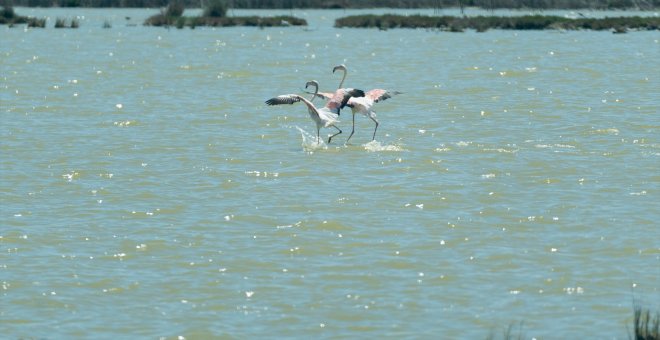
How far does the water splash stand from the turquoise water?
0.11 m

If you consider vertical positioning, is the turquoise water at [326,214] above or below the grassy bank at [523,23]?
above

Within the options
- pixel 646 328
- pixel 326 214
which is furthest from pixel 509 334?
pixel 326 214

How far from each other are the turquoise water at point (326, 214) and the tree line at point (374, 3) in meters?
50.6

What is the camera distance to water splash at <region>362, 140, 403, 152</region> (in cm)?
2438

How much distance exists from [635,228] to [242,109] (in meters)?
18.3

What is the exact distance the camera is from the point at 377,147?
969 inches

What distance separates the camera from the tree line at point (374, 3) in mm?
88938

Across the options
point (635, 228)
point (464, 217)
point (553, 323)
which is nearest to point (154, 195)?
point (464, 217)

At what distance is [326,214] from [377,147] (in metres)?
7.48

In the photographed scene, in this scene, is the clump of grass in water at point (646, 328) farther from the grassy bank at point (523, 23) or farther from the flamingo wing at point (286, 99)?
the grassy bank at point (523, 23)

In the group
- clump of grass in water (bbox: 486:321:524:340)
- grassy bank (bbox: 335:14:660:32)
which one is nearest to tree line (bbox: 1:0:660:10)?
grassy bank (bbox: 335:14:660:32)

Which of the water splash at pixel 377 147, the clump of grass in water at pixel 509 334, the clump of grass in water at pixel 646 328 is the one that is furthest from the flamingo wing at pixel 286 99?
the clump of grass in water at pixel 646 328

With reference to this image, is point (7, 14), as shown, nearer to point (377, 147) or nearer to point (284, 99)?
point (377, 147)

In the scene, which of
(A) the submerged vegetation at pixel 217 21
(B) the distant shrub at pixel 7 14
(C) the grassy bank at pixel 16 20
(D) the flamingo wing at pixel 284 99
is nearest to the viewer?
(D) the flamingo wing at pixel 284 99
